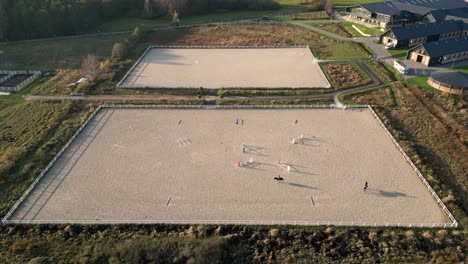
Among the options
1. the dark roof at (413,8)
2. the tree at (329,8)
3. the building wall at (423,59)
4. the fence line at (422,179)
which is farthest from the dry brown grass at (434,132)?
the tree at (329,8)

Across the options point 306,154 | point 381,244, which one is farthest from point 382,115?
point 381,244

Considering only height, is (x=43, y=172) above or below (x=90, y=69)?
below

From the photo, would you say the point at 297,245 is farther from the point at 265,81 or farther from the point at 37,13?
the point at 37,13

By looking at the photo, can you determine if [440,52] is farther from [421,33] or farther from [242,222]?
[242,222]

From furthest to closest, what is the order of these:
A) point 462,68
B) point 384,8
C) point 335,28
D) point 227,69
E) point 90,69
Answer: point 384,8, point 335,28, point 227,69, point 462,68, point 90,69

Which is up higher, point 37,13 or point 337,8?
point 37,13

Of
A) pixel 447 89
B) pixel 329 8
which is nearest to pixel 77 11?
pixel 329 8

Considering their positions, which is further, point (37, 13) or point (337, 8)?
point (337, 8)
